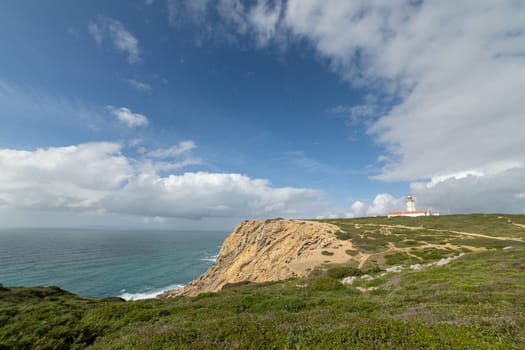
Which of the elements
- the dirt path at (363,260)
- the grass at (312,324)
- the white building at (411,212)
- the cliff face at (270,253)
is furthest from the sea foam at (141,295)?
the white building at (411,212)

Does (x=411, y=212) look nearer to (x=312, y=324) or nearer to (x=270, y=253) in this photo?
(x=270, y=253)

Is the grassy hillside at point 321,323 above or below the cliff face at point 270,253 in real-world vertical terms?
above

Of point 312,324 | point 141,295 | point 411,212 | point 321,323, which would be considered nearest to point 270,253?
point 141,295

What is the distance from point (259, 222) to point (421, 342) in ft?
207

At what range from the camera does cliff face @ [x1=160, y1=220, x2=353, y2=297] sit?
119 ft

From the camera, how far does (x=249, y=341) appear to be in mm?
5973

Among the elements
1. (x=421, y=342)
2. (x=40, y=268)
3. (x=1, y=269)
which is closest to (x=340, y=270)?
(x=421, y=342)

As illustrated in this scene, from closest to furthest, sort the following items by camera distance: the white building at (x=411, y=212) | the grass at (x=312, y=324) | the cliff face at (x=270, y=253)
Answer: the grass at (x=312, y=324) → the cliff face at (x=270, y=253) → the white building at (x=411, y=212)

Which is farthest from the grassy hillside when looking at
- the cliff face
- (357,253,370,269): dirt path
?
the cliff face

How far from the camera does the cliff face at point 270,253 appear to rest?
36250mm

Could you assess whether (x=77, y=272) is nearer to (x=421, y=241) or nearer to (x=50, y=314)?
(x=50, y=314)

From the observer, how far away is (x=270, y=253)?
5191cm

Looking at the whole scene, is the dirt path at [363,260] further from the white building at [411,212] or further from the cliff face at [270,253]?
the white building at [411,212]

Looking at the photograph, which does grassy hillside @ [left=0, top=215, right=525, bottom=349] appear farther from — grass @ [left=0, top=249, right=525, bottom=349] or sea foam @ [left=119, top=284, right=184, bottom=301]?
sea foam @ [left=119, top=284, right=184, bottom=301]
